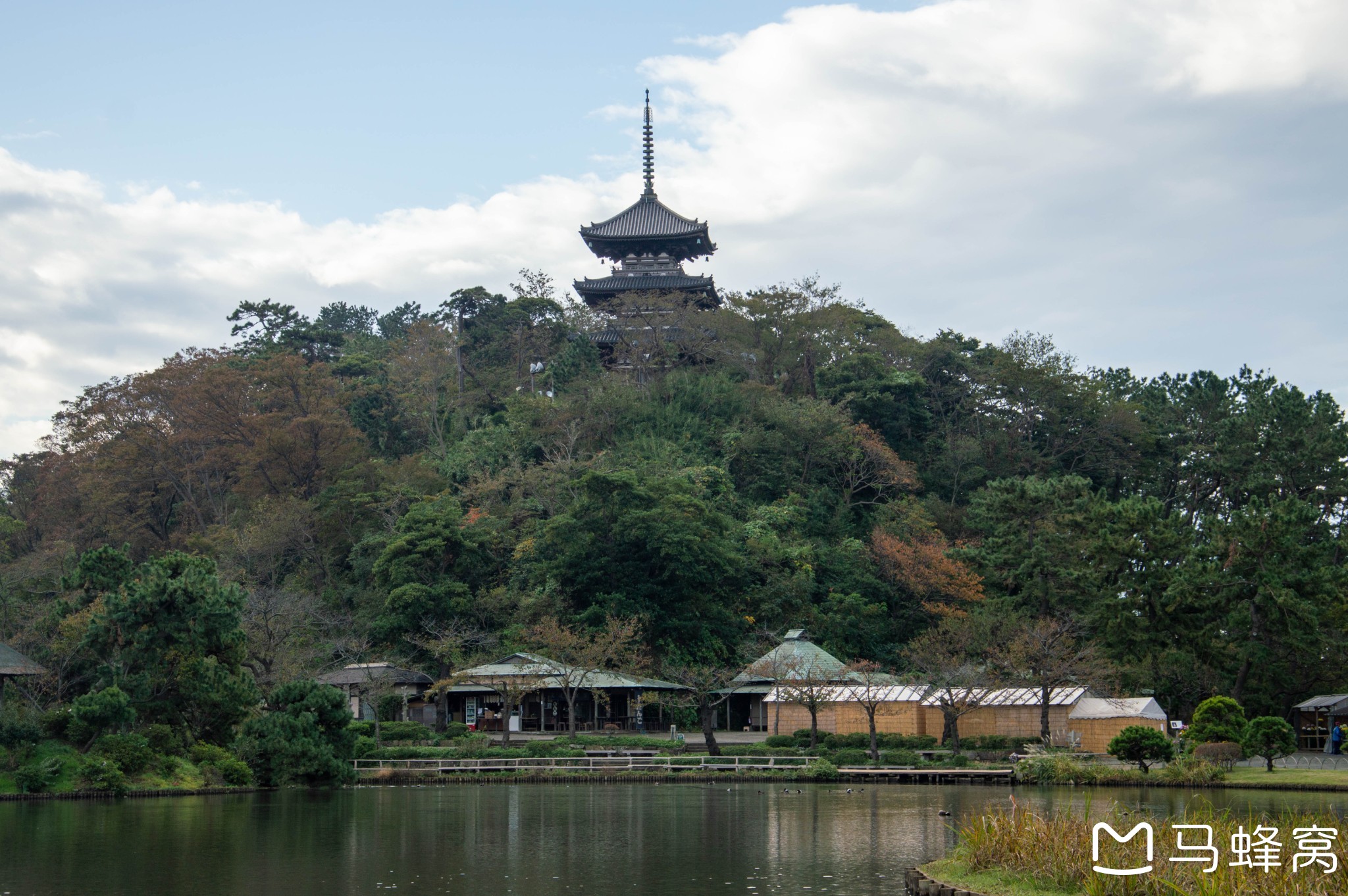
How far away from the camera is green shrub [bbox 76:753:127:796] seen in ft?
98.5

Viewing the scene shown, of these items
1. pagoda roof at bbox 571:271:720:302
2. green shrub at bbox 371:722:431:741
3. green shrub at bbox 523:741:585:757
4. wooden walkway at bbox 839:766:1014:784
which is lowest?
wooden walkway at bbox 839:766:1014:784

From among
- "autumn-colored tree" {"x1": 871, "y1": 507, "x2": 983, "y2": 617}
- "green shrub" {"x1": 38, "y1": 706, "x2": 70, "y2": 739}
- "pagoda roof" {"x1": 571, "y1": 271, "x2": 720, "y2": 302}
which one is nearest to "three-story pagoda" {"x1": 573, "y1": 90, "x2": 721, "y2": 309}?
"pagoda roof" {"x1": 571, "y1": 271, "x2": 720, "y2": 302}

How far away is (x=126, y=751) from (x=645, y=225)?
4128 cm

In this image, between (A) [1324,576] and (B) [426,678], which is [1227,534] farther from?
(B) [426,678]

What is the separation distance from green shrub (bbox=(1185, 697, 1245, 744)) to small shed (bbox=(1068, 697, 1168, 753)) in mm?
2763

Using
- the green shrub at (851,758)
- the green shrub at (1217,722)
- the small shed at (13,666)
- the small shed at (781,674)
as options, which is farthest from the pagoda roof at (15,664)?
the green shrub at (1217,722)

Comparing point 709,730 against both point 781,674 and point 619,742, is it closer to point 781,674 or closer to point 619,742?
point 619,742

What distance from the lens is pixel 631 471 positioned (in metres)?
44.2

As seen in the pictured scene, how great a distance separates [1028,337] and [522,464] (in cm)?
2399

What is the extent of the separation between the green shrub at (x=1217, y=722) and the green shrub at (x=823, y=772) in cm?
939

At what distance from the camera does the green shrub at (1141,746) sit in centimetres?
3069

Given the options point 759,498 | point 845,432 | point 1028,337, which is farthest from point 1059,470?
point 759,498

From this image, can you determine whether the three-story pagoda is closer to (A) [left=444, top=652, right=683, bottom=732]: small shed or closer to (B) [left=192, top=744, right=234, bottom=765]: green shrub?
(A) [left=444, top=652, right=683, bottom=732]: small shed

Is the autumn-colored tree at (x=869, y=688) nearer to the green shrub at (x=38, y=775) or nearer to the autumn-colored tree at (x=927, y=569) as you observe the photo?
the autumn-colored tree at (x=927, y=569)
